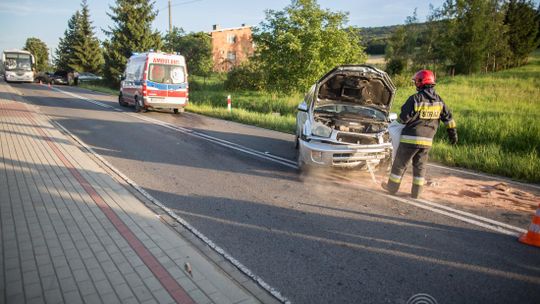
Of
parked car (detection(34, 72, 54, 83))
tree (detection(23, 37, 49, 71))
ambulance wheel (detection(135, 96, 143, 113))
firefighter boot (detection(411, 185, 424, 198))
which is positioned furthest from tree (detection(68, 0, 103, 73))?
firefighter boot (detection(411, 185, 424, 198))

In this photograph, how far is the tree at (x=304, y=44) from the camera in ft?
73.8

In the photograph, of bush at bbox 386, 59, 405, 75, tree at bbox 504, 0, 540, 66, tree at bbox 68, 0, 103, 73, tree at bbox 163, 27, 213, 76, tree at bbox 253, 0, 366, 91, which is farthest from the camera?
tree at bbox 68, 0, 103, 73

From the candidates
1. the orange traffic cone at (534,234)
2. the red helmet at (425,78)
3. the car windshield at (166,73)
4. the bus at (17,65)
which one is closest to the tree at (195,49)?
the bus at (17,65)

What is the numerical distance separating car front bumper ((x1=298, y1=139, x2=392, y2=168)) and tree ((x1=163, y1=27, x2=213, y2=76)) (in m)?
31.2

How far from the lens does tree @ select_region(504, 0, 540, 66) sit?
1721 inches

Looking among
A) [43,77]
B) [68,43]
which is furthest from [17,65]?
[68,43]

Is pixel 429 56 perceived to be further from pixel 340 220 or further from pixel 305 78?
pixel 340 220

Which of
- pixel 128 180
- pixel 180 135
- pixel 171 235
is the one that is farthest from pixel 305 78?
pixel 171 235

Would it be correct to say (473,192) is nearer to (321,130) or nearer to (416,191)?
(416,191)

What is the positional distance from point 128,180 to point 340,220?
12.4ft

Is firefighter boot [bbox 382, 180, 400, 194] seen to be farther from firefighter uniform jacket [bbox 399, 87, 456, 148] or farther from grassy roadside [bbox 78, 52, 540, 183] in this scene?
grassy roadside [bbox 78, 52, 540, 183]

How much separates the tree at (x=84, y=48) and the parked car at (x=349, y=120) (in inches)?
2085

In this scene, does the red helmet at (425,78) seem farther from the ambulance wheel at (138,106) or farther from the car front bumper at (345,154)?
the ambulance wheel at (138,106)

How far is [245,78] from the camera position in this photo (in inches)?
1228
